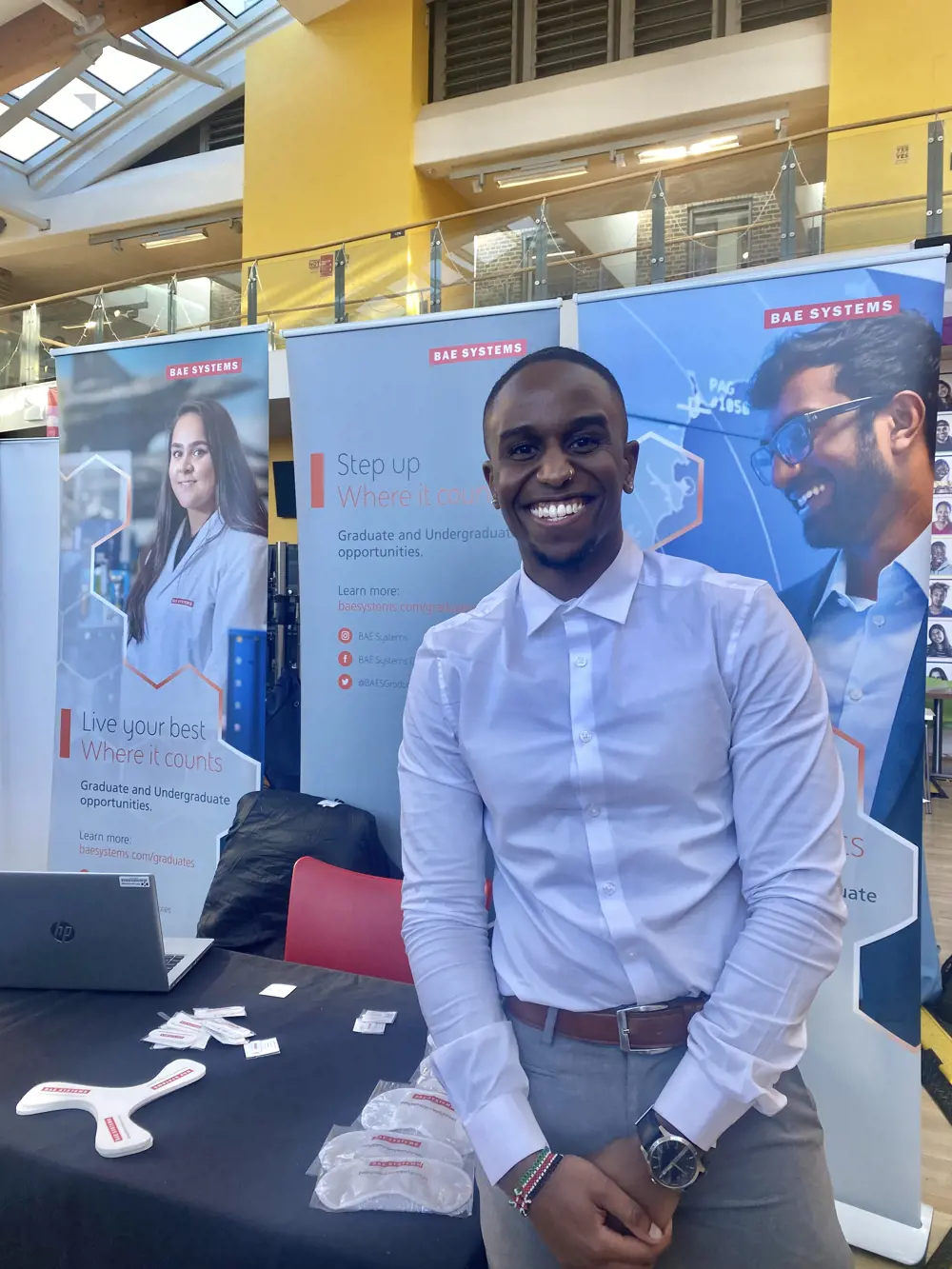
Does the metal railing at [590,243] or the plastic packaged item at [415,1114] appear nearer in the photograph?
the plastic packaged item at [415,1114]

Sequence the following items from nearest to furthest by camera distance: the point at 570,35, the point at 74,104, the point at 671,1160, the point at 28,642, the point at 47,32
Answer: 1. the point at 671,1160
2. the point at 28,642
3. the point at 47,32
4. the point at 570,35
5. the point at 74,104

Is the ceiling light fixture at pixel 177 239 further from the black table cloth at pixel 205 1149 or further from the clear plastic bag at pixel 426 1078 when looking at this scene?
the clear plastic bag at pixel 426 1078

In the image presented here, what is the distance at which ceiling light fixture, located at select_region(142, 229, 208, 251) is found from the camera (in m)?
11.3

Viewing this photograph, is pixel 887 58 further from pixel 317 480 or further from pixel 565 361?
pixel 565 361

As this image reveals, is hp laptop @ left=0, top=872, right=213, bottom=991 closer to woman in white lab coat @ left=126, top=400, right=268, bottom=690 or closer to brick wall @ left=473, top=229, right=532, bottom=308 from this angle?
woman in white lab coat @ left=126, top=400, right=268, bottom=690

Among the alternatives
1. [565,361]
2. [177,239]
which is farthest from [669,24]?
[565,361]

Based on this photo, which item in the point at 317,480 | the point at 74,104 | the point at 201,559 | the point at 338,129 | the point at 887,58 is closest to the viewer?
the point at 317,480

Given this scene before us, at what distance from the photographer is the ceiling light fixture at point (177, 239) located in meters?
11.3

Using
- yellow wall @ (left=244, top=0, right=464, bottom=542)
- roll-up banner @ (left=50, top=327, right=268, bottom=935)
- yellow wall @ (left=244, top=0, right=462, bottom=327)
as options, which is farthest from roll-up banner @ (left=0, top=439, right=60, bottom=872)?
yellow wall @ (left=244, top=0, right=462, bottom=327)

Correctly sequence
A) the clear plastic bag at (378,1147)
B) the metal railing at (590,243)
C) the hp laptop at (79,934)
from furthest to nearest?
the metal railing at (590,243) < the hp laptop at (79,934) < the clear plastic bag at (378,1147)

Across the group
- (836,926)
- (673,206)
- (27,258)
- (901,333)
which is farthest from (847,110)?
(27,258)

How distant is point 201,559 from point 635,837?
2.37 metres

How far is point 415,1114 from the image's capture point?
3.85 feet

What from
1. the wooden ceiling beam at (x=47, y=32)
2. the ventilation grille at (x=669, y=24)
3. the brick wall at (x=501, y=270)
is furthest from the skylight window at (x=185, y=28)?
the brick wall at (x=501, y=270)
